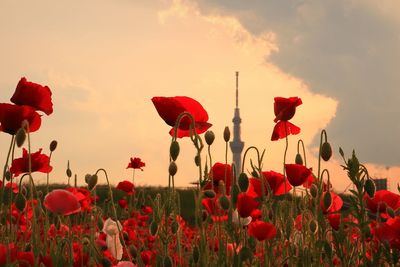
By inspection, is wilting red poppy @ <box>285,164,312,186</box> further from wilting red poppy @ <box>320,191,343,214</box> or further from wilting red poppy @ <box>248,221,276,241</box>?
wilting red poppy @ <box>248,221,276,241</box>

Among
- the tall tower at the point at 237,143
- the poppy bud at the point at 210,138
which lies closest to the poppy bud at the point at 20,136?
the poppy bud at the point at 210,138

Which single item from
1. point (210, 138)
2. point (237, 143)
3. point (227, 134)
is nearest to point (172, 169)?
point (210, 138)

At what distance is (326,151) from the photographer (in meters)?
2.94

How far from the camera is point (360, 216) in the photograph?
257 cm

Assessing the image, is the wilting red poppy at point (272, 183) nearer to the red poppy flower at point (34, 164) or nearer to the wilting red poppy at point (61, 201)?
the wilting red poppy at point (61, 201)

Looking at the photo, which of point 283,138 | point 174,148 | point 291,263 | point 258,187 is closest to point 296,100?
point 283,138

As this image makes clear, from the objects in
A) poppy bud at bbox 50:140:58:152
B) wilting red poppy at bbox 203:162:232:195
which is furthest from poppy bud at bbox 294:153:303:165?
poppy bud at bbox 50:140:58:152

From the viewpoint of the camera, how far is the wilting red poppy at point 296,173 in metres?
2.89

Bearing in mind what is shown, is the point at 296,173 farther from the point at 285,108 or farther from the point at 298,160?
the point at 285,108

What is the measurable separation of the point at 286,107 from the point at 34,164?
1355 mm

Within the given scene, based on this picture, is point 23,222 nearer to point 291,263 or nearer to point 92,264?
point 92,264

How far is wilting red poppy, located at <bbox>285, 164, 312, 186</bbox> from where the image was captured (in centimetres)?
289

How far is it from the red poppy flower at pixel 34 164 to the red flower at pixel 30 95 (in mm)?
454

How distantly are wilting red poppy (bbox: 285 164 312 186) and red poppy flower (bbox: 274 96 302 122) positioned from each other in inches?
16.1
